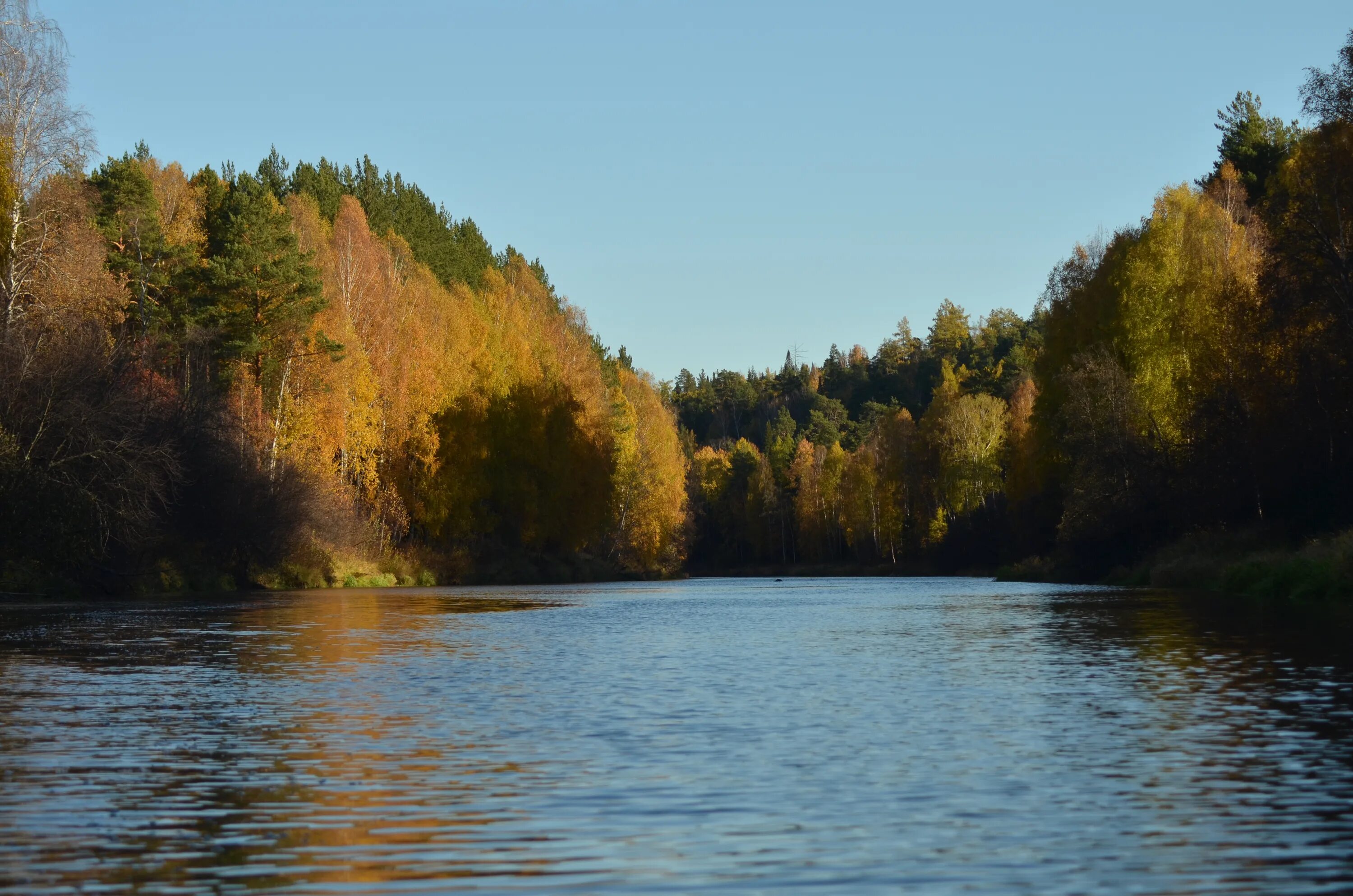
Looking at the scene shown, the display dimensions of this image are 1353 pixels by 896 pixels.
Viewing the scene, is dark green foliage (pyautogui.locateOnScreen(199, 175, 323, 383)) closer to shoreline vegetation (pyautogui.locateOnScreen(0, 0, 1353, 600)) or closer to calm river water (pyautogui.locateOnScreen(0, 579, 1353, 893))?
shoreline vegetation (pyautogui.locateOnScreen(0, 0, 1353, 600))

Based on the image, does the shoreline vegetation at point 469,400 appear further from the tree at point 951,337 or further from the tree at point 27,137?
the tree at point 951,337

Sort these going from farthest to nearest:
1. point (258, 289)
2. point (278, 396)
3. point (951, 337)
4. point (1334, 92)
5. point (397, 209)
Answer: point (951, 337) → point (397, 209) → point (278, 396) → point (258, 289) → point (1334, 92)

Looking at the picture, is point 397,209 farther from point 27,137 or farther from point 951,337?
point 951,337

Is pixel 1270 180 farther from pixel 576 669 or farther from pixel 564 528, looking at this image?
pixel 564 528

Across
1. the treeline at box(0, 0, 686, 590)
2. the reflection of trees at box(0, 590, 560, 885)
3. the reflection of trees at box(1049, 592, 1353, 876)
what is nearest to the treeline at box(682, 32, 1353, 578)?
the reflection of trees at box(1049, 592, 1353, 876)

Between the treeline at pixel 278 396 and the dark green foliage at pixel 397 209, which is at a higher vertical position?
the dark green foliage at pixel 397 209

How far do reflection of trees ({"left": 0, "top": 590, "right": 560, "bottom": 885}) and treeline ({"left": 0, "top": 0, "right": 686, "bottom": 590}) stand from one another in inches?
692

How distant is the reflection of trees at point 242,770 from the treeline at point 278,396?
17.6 metres

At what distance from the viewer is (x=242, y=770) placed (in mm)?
11227

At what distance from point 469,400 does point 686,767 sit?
63.6 metres

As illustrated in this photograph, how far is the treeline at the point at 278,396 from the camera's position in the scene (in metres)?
39.6

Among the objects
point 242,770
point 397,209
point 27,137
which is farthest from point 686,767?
point 397,209

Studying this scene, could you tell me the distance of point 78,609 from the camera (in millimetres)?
36906

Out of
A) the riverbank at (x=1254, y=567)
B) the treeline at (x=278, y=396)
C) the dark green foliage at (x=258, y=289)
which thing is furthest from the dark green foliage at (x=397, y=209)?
the riverbank at (x=1254, y=567)
